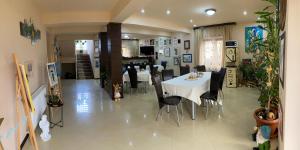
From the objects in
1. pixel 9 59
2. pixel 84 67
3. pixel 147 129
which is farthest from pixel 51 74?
pixel 84 67

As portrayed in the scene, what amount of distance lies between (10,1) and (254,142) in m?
4.31

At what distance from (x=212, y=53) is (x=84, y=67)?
29.6 ft

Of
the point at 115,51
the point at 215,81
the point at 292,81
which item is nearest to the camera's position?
the point at 292,81

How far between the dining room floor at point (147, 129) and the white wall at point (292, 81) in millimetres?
1206

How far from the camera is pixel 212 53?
386 inches

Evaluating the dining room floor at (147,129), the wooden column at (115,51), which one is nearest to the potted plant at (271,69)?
the dining room floor at (147,129)

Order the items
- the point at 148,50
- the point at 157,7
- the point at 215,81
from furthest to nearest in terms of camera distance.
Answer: the point at 148,50 → the point at 157,7 → the point at 215,81

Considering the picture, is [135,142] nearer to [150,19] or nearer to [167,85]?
[167,85]

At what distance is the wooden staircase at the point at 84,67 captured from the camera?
574 inches

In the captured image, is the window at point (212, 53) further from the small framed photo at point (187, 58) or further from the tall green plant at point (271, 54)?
the tall green plant at point (271, 54)

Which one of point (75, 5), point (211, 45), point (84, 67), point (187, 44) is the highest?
point (75, 5)

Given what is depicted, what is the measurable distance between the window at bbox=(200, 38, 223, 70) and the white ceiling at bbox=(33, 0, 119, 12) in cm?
542

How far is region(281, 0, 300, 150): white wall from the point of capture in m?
2.08

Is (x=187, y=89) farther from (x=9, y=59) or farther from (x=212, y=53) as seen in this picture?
(x=212, y=53)
